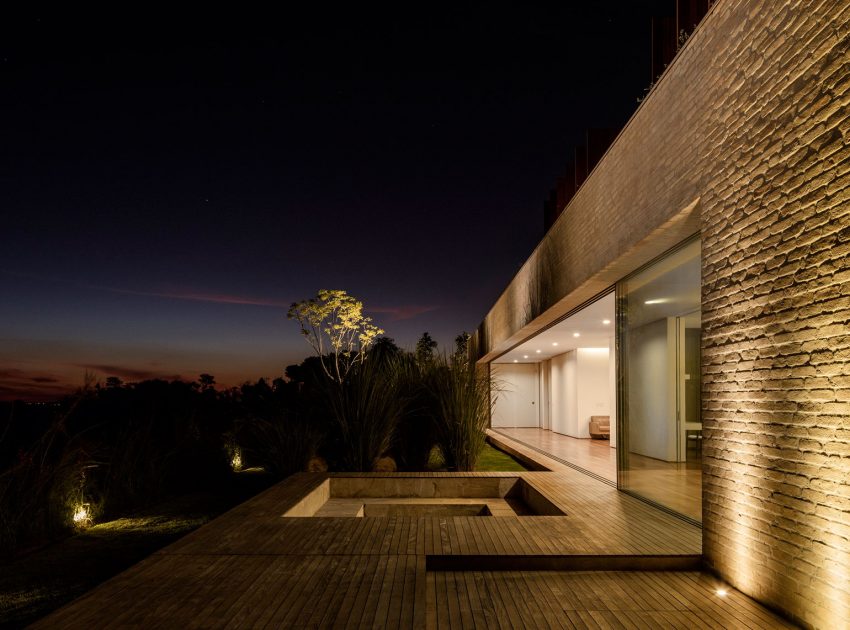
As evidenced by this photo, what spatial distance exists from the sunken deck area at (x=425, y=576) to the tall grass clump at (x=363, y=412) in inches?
77.6

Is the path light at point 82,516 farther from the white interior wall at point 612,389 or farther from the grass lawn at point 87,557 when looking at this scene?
the white interior wall at point 612,389

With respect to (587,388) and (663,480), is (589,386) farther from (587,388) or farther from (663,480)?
(663,480)

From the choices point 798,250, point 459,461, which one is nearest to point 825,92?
point 798,250

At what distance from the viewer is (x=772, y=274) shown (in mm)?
2990

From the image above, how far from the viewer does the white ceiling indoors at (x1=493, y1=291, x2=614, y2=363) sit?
27.6ft

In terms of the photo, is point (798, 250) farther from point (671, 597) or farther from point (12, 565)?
point (12, 565)

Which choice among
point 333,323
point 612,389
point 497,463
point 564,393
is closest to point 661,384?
point 497,463

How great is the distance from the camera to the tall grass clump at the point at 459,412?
749 centimetres

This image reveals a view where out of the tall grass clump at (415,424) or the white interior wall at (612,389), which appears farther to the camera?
the white interior wall at (612,389)

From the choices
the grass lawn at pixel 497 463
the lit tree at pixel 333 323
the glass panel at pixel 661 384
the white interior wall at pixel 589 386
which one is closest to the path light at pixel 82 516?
the grass lawn at pixel 497 463

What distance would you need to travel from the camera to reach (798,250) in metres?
2.77

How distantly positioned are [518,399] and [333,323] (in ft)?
19.6

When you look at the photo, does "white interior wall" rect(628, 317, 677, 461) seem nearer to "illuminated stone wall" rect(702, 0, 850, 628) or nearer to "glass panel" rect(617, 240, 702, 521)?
"glass panel" rect(617, 240, 702, 521)

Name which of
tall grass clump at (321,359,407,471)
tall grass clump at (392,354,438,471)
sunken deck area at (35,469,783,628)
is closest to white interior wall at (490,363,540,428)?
tall grass clump at (392,354,438,471)
